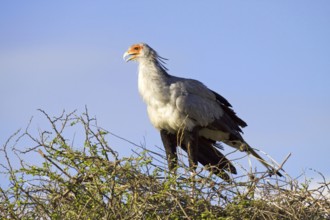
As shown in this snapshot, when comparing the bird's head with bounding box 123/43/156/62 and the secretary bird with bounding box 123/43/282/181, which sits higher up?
the bird's head with bounding box 123/43/156/62

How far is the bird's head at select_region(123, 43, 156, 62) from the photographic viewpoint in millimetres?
8891

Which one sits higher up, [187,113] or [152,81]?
[152,81]

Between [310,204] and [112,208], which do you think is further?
[310,204]

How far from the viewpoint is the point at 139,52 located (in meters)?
8.95

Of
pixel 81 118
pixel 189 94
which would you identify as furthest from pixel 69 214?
pixel 189 94

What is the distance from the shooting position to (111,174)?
566 cm

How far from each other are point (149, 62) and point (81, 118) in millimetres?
2974

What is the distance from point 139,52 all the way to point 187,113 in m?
1.07

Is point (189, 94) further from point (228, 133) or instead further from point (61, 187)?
point (61, 187)

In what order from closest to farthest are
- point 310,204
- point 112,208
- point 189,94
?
1. point 112,208
2. point 310,204
3. point 189,94

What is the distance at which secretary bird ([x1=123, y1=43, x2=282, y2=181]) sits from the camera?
822 centimetres

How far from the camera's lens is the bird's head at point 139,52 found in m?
8.89

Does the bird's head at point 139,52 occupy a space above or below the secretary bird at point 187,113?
above

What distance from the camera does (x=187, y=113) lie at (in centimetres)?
828
